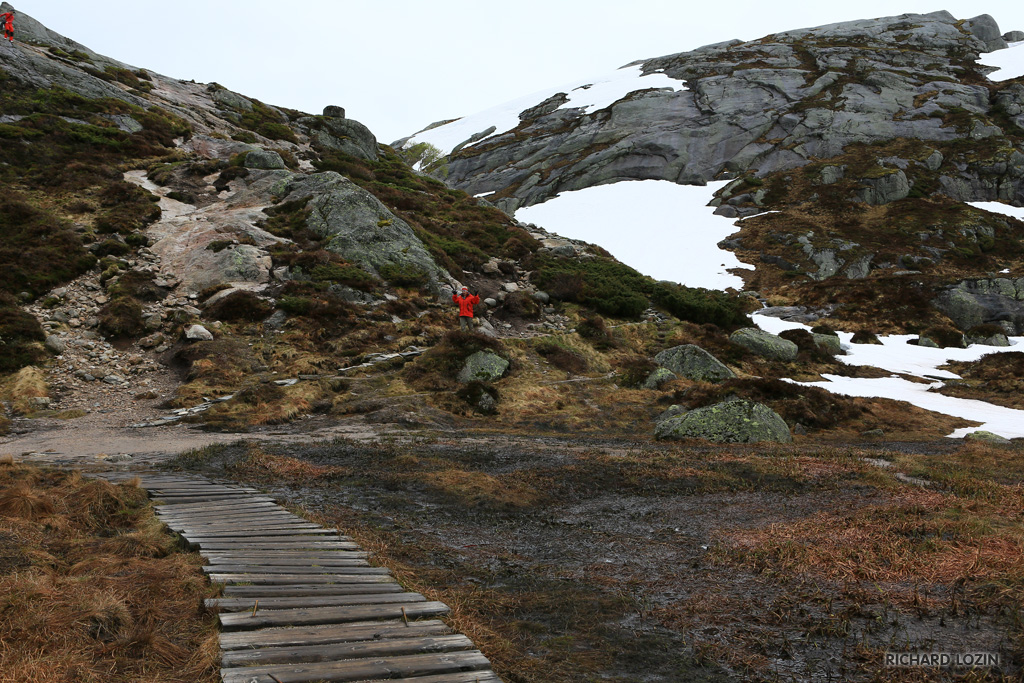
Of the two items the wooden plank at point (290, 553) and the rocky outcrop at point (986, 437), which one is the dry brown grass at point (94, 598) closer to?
the wooden plank at point (290, 553)

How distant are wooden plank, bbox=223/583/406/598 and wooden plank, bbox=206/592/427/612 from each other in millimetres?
87

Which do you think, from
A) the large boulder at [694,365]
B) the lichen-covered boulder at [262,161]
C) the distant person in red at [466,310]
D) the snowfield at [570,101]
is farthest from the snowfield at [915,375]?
the snowfield at [570,101]

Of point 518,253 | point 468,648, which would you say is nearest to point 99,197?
point 518,253

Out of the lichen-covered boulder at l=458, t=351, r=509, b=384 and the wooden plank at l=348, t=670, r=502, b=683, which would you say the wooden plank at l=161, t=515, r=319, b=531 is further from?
the lichen-covered boulder at l=458, t=351, r=509, b=384

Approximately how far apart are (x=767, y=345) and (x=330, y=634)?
2741 centimetres

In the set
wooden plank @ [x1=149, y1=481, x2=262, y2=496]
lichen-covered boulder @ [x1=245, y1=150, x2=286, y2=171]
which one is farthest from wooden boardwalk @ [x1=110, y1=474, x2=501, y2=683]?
lichen-covered boulder @ [x1=245, y1=150, x2=286, y2=171]

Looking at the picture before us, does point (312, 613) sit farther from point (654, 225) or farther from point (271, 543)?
point (654, 225)

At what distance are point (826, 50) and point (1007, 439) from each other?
10233 cm

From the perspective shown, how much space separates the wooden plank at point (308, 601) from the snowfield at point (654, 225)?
45.9 m

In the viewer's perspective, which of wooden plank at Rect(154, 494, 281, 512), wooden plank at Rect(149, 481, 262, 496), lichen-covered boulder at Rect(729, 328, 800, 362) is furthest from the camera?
lichen-covered boulder at Rect(729, 328, 800, 362)

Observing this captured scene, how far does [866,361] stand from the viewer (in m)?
29.8

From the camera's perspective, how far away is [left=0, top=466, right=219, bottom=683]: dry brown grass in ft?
13.1

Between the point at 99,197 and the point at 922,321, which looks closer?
the point at 99,197

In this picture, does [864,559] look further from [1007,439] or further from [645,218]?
[645,218]
